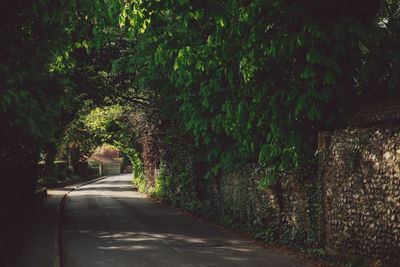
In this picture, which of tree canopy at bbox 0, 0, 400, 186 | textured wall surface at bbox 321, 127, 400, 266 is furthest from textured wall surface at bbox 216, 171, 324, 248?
tree canopy at bbox 0, 0, 400, 186

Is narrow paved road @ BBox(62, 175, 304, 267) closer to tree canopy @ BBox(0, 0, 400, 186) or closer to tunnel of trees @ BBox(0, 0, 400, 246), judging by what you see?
tunnel of trees @ BBox(0, 0, 400, 246)

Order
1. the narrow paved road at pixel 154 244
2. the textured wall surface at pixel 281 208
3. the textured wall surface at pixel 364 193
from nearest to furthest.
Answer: the textured wall surface at pixel 364 193 → the narrow paved road at pixel 154 244 → the textured wall surface at pixel 281 208

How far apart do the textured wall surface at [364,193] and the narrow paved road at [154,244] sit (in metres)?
1.26

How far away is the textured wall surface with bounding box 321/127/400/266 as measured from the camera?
695cm

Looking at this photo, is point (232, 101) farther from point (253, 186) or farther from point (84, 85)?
point (84, 85)

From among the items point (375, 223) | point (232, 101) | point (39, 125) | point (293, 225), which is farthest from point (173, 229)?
point (375, 223)

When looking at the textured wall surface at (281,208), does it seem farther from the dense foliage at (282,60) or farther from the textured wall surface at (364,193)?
the dense foliage at (282,60)

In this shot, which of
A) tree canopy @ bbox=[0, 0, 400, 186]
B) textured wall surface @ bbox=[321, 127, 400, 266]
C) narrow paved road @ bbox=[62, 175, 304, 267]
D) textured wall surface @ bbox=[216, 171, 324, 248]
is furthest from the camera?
textured wall surface @ bbox=[216, 171, 324, 248]

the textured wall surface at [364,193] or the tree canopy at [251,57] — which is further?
the tree canopy at [251,57]

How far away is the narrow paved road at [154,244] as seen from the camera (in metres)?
9.05

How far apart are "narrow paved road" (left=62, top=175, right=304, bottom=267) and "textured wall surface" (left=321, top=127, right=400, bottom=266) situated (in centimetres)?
126

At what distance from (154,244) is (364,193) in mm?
5714

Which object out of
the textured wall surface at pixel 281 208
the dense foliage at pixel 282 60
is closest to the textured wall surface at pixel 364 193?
the textured wall surface at pixel 281 208

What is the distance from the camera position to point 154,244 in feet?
36.2
